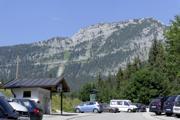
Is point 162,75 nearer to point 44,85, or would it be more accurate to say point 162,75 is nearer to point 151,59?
point 151,59

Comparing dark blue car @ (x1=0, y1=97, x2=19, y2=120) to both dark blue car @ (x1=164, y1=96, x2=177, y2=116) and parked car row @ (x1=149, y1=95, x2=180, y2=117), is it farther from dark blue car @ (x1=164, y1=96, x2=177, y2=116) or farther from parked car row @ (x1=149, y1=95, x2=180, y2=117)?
dark blue car @ (x1=164, y1=96, x2=177, y2=116)

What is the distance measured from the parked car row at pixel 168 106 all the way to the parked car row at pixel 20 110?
14.5 m

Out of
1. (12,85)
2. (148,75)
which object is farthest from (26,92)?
(148,75)

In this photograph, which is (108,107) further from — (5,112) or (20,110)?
(5,112)

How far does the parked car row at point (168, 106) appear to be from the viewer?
129 ft

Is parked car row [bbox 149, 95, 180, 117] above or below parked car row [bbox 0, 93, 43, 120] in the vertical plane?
above

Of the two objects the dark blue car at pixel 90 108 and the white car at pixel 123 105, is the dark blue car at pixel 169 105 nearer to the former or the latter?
the dark blue car at pixel 90 108

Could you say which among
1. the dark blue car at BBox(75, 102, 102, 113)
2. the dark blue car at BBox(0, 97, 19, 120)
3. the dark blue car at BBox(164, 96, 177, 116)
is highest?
the dark blue car at BBox(75, 102, 102, 113)

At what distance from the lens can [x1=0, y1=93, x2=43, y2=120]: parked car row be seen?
11406mm

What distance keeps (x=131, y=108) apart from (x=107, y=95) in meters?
A: 61.1

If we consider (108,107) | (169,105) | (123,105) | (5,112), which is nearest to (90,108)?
(108,107)

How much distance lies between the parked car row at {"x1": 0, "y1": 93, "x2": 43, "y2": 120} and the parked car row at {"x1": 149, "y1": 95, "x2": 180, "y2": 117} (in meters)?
14.5

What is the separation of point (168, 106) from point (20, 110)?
23532 mm

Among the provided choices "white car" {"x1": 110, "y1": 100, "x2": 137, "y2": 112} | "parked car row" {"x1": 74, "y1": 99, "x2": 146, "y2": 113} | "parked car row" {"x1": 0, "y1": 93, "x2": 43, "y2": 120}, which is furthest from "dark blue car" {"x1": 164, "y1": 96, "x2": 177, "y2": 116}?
"white car" {"x1": 110, "y1": 100, "x2": 137, "y2": 112}
